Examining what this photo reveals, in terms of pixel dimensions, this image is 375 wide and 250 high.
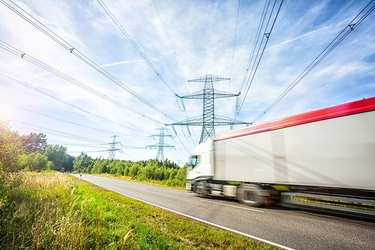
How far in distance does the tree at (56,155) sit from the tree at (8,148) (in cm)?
9249

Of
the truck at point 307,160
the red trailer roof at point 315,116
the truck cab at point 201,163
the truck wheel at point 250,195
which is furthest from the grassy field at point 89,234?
the truck cab at point 201,163

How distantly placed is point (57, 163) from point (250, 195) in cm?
11328

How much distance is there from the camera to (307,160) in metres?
6.99

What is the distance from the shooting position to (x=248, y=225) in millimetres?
5523

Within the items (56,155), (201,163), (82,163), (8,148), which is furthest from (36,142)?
(201,163)

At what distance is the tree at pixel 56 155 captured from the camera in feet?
292

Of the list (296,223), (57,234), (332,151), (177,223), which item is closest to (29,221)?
(57,234)

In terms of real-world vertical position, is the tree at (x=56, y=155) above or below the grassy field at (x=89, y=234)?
above

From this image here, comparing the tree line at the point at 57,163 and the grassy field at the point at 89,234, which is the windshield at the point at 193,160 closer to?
the grassy field at the point at 89,234

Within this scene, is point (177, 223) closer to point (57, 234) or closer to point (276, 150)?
point (57, 234)

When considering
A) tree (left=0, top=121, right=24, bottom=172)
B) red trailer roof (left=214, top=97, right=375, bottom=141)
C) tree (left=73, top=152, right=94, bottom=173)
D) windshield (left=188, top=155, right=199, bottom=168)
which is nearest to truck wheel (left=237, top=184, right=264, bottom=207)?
red trailer roof (left=214, top=97, right=375, bottom=141)

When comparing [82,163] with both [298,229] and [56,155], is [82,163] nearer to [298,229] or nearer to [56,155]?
[56,155]

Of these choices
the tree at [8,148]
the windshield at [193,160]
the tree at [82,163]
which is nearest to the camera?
the tree at [8,148]

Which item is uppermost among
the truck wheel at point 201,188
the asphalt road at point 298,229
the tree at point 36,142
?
the tree at point 36,142
